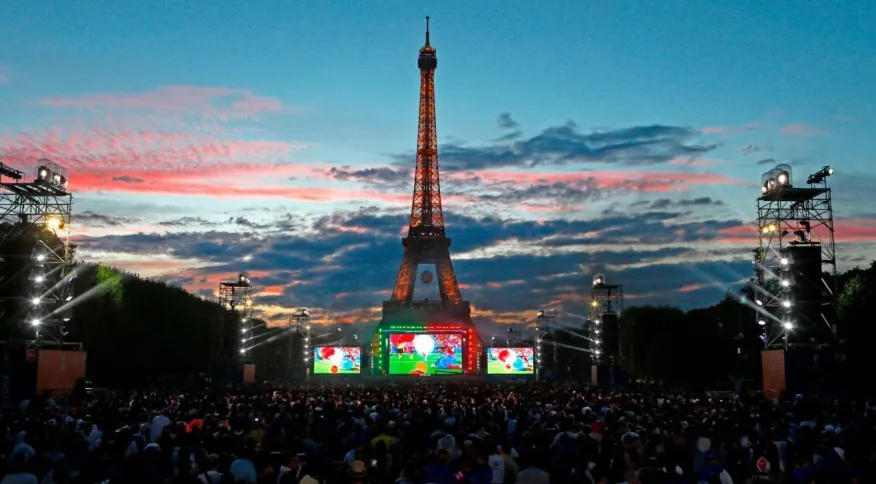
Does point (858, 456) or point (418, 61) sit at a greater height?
point (418, 61)

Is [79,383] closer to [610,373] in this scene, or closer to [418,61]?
[610,373]

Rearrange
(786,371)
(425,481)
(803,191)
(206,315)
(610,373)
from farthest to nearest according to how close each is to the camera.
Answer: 1. (206,315)
2. (610,373)
3. (803,191)
4. (786,371)
5. (425,481)

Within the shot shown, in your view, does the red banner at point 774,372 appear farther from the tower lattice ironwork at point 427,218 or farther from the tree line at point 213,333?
the tower lattice ironwork at point 427,218

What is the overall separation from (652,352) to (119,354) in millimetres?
50191

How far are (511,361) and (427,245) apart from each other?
50384 mm

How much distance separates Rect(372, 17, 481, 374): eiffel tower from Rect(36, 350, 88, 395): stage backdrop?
93.9 metres

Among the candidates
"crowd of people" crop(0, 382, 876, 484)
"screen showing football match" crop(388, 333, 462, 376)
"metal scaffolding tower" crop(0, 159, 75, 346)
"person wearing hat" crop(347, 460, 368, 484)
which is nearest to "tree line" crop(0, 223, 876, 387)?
"metal scaffolding tower" crop(0, 159, 75, 346)

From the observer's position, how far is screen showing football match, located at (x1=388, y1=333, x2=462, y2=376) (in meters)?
96.8

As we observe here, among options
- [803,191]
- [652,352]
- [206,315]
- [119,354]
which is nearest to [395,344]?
[206,315]

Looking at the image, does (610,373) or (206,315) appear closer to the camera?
(610,373)

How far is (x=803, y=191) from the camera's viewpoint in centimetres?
4531

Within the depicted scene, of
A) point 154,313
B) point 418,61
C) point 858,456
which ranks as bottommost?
point 858,456

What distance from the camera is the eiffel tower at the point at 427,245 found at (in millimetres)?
138000

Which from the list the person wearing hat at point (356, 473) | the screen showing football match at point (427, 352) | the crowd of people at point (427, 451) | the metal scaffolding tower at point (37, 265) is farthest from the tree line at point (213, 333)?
the person wearing hat at point (356, 473)
